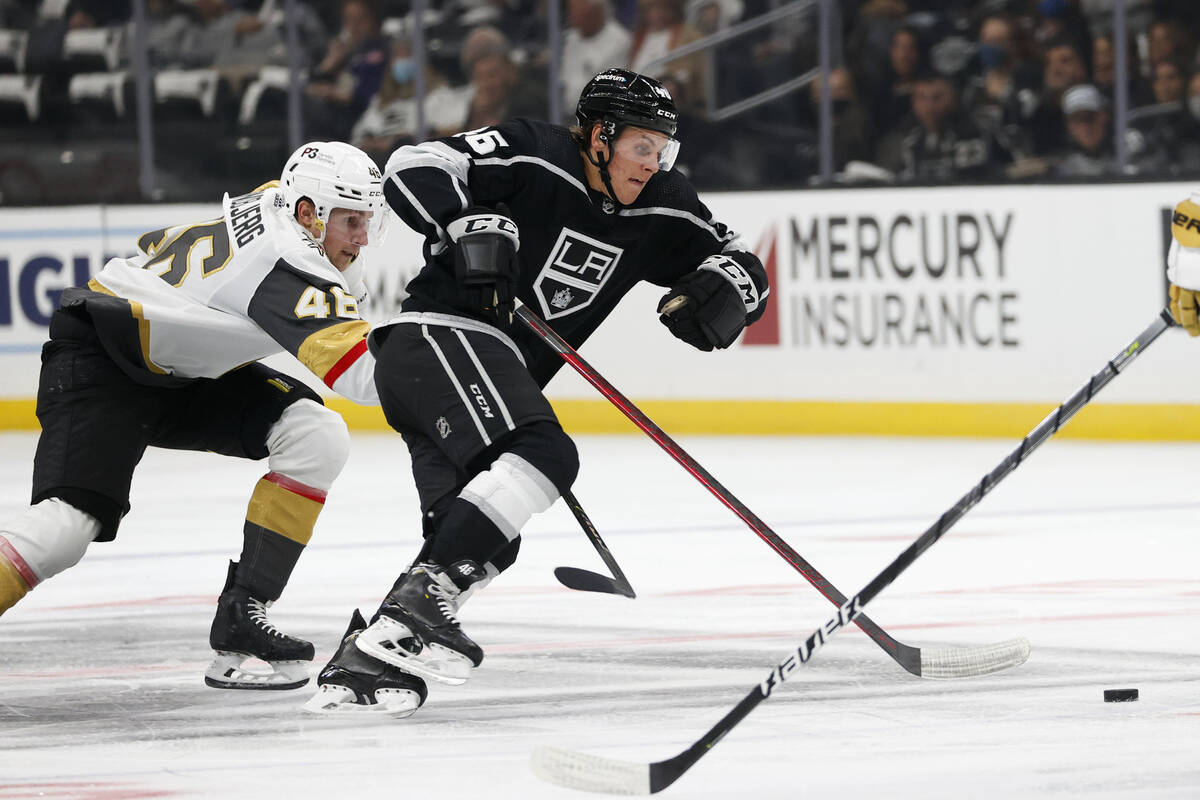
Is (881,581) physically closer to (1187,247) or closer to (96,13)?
(1187,247)

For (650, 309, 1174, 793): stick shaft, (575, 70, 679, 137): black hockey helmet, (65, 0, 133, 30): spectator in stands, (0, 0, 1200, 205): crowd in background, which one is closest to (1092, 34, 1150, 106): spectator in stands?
(0, 0, 1200, 205): crowd in background

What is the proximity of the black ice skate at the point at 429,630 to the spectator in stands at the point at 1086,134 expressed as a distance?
5084 mm

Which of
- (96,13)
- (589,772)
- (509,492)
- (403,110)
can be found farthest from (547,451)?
(96,13)

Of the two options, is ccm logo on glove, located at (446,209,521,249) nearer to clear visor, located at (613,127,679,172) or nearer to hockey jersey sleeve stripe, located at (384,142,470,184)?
hockey jersey sleeve stripe, located at (384,142,470,184)

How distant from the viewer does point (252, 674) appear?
3863mm

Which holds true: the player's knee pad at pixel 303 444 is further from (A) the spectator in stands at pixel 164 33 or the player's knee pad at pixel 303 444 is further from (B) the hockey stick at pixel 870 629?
(A) the spectator in stands at pixel 164 33

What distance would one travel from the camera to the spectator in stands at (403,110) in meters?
8.92

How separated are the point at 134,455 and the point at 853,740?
1443 mm

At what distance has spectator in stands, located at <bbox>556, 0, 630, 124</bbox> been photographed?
342 inches

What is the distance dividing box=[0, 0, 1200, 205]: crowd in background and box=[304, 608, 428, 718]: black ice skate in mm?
4889

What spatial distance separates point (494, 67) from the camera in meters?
8.88

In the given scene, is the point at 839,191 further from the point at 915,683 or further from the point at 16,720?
the point at 16,720

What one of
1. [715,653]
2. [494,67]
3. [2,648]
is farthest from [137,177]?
[715,653]

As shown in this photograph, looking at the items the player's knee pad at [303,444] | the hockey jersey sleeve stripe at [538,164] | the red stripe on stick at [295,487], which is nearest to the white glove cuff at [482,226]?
the hockey jersey sleeve stripe at [538,164]
